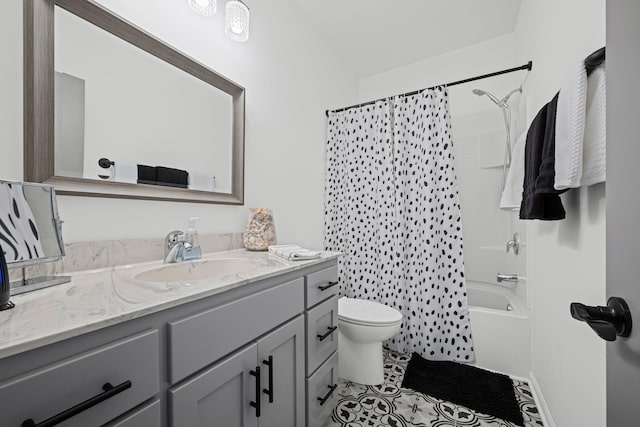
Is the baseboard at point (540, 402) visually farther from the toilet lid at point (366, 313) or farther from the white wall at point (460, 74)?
the white wall at point (460, 74)

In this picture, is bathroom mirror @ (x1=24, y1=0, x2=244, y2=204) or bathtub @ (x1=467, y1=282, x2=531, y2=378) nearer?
bathroom mirror @ (x1=24, y1=0, x2=244, y2=204)

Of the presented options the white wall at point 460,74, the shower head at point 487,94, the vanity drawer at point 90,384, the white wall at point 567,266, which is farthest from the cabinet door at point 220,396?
the white wall at point 460,74

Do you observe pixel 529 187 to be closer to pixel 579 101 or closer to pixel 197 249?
pixel 579 101

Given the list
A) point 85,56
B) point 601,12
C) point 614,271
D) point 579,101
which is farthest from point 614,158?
point 85,56

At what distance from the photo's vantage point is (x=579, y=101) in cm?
84

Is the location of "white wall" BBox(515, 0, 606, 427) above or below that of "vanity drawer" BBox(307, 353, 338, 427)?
above

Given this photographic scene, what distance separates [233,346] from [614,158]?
968 millimetres

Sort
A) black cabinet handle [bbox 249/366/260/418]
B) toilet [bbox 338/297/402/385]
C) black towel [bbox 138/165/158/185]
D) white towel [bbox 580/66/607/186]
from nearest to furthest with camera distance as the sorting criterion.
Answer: white towel [bbox 580/66/607/186] → black cabinet handle [bbox 249/366/260/418] → black towel [bbox 138/165/158/185] → toilet [bbox 338/297/402/385]

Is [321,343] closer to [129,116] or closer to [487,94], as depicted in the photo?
[129,116]

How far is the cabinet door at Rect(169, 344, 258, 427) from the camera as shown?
69cm

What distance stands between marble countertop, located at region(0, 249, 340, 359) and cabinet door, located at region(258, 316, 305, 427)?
0.82 ft

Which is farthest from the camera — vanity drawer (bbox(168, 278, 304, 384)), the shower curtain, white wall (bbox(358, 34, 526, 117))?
white wall (bbox(358, 34, 526, 117))

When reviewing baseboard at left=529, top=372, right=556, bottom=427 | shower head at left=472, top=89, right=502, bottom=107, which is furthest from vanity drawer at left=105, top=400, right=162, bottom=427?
shower head at left=472, top=89, right=502, bottom=107

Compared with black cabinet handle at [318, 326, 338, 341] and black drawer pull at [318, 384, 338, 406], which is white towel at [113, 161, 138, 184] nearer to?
black cabinet handle at [318, 326, 338, 341]
